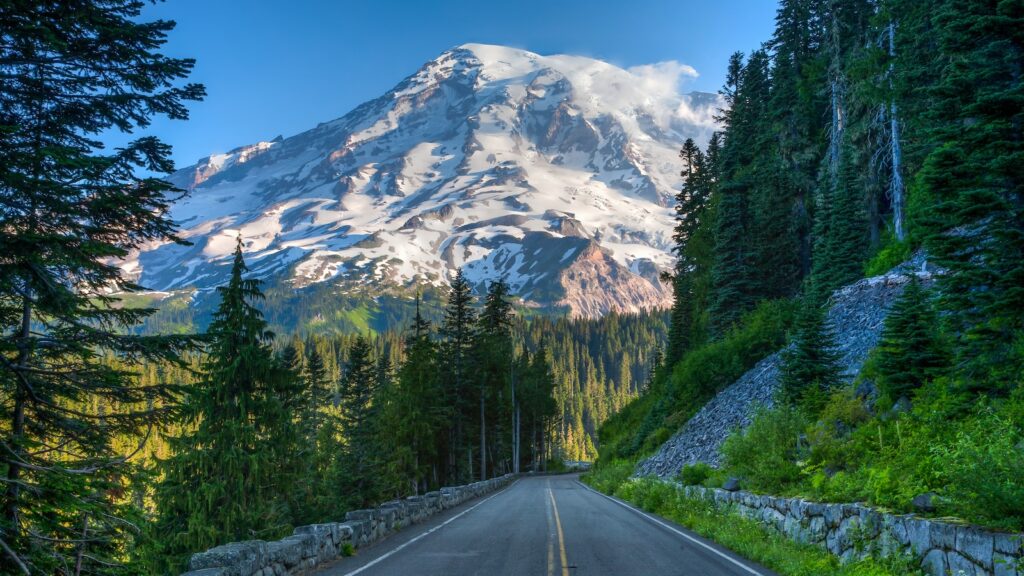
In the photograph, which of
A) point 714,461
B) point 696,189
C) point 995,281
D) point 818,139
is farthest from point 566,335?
point 995,281

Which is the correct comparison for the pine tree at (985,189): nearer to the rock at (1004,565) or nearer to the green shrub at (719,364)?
the rock at (1004,565)

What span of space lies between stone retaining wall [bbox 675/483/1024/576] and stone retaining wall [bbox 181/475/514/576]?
9.28m

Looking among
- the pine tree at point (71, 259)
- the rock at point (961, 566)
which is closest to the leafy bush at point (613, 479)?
the rock at point (961, 566)

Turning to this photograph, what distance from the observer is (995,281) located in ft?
40.7

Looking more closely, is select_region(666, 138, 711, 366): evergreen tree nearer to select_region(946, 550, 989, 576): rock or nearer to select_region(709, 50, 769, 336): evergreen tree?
select_region(709, 50, 769, 336): evergreen tree

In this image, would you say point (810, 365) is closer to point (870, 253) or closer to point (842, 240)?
point (842, 240)

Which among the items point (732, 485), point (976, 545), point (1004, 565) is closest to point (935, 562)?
point (976, 545)

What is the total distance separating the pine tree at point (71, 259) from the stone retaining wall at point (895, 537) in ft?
33.9

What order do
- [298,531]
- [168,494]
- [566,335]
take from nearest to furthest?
1. [298,531]
2. [168,494]
3. [566,335]

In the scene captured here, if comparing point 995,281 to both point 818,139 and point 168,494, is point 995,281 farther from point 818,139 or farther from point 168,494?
point 818,139

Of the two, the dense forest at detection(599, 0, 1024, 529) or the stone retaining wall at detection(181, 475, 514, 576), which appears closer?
the stone retaining wall at detection(181, 475, 514, 576)

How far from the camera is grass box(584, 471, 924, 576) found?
9320 millimetres

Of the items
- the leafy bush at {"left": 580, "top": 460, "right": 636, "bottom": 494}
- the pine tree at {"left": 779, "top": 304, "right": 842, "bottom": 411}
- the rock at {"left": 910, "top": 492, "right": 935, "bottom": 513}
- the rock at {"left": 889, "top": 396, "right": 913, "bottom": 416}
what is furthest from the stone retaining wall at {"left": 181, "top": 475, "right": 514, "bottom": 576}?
the leafy bush at {"left": 580, "top": 460, "right": 636, "bottom": 494}

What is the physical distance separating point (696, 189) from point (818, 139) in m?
13.3
